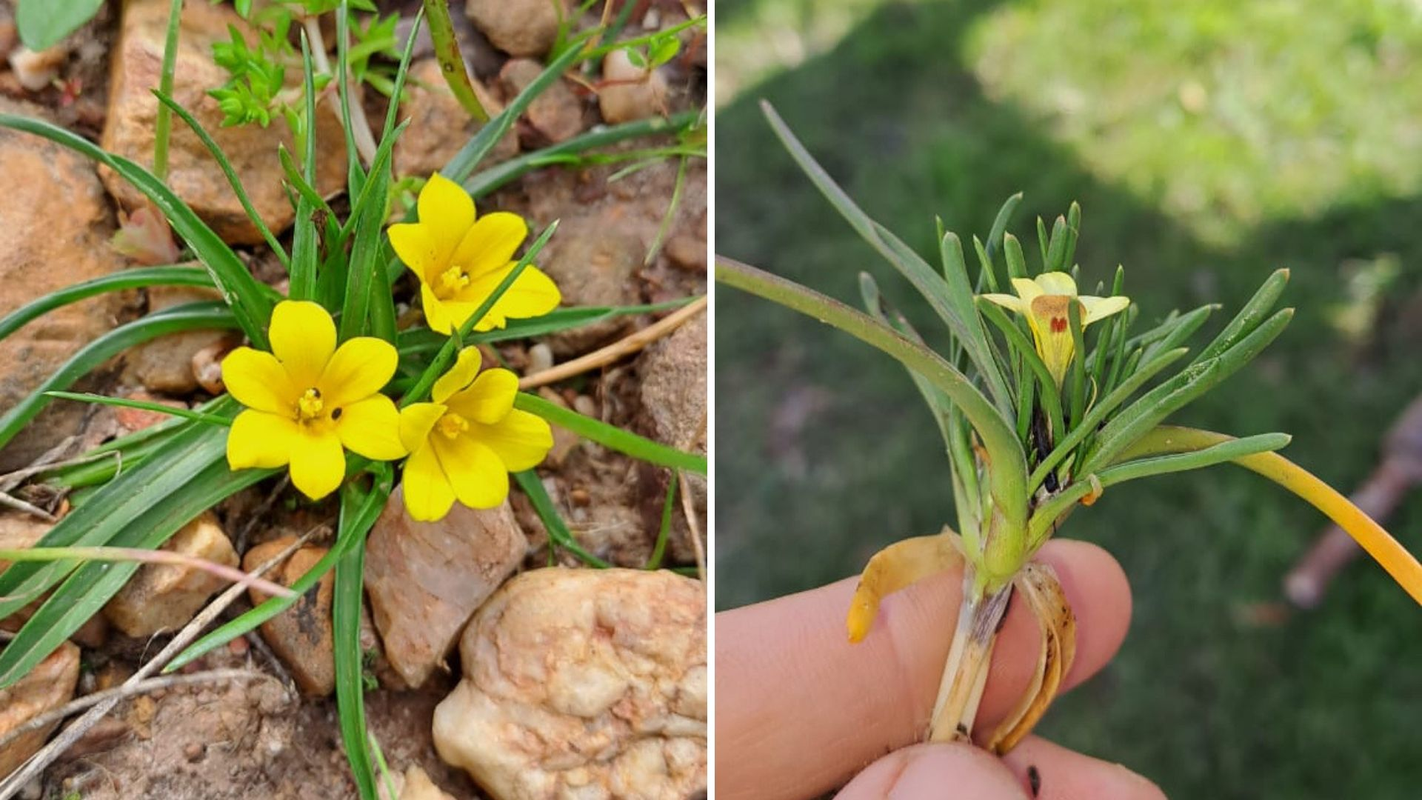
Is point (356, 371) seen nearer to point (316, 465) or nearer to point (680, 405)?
point (316, 465)

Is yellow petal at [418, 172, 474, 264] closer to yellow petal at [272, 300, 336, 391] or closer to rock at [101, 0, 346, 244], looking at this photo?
yellow petal at [272, 300, 336, 391]

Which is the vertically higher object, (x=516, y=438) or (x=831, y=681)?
(x=516, y=438)

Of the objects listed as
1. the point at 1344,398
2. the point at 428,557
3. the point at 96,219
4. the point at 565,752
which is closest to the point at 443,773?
the point at 565,752

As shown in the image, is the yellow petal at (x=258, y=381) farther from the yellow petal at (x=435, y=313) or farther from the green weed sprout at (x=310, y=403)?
the yellow petal at (x=435, y=313)

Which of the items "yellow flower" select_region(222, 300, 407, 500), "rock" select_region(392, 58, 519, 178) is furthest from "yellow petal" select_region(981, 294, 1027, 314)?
"rock" select_region(392, 58, 519, 178)

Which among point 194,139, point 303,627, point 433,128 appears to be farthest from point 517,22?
point 303,627
